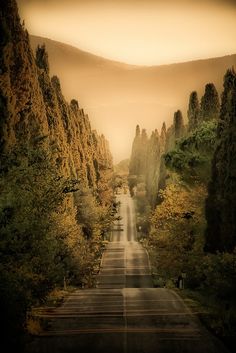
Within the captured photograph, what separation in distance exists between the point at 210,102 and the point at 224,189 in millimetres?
23062

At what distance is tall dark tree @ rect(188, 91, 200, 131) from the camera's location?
5112 centimetres

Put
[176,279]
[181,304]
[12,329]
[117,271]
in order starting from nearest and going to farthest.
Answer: [12,329] → [181,304] → [176,279] → [117,271]

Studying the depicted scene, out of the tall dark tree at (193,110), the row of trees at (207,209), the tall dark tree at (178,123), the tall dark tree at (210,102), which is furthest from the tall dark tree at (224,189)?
the tall dark tree at (178,123)

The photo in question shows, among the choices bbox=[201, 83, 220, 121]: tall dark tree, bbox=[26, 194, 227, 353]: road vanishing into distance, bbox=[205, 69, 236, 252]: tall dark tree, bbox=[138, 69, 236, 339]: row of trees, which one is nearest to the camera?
bbox=[26, 194, 227, 353]: road vanishing into distance

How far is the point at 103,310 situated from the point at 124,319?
10.1ft

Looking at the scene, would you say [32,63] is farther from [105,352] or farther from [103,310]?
[105,352]

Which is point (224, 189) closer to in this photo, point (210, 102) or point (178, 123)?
point (210, 102)

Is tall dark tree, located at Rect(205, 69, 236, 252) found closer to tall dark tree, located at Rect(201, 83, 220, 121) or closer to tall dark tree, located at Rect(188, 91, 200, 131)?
tall dark tree, located at Rect(201, 83, 220, 121)

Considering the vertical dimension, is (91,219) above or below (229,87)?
below

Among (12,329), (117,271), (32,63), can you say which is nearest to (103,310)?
(12,329)

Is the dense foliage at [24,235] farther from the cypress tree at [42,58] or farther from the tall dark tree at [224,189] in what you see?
the cypress tree at [42,58]

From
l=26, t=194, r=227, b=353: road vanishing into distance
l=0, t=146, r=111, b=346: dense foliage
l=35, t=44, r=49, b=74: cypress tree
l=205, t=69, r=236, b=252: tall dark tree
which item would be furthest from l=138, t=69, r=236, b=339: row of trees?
l=35, t=44, r=49, b=74: cypress tree

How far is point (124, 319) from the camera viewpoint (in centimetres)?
2098

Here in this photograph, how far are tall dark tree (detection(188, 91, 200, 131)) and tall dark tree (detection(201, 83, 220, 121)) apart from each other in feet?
12.3
